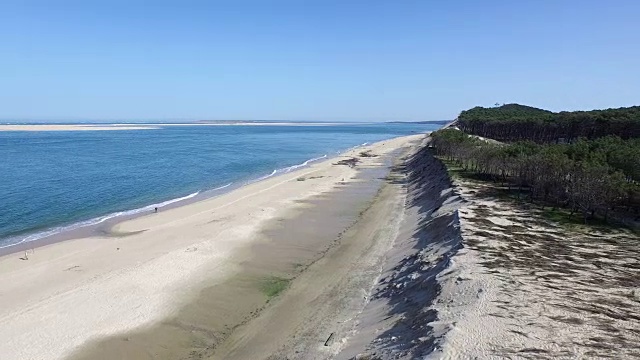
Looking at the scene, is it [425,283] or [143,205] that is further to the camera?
[143,205]

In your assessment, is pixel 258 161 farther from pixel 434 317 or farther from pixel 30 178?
pixel 434 317

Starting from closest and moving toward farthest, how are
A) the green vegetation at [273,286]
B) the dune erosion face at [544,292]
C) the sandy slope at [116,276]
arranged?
the dune erosion face at [544,292] → the sandy slope at [116,276] → the green vegetation at [273,286]

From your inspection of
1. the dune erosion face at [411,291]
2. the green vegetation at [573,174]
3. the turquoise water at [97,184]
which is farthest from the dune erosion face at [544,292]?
the turquoise water at [97,184]

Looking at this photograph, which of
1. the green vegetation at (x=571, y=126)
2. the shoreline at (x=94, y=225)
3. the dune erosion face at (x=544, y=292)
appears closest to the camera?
the dune erosion face at (x=544, y=292)

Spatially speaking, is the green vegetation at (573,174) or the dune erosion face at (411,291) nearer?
the dune erosion face at (411,291)

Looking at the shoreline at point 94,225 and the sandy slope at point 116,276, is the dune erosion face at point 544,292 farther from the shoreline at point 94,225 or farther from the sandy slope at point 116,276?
A: the shoreline at point 94,225

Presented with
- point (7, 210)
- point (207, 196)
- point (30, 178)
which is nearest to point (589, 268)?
point (207, 196)

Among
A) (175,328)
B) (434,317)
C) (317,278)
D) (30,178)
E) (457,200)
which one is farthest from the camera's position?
(30,178)

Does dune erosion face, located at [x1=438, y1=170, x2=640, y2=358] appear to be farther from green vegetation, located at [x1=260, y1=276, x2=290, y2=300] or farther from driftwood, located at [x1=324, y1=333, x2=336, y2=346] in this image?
green vegetation, located at [x1=260, y1=276, x2=290, y2=300]
